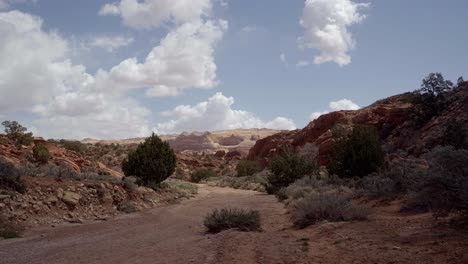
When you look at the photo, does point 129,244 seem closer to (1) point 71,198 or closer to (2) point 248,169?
(1) point 71,198

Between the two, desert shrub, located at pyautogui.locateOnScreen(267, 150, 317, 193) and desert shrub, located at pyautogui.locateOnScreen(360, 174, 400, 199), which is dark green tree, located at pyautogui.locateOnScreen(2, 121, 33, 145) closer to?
desert shrub, located at pyautogui.locateOnScreen(267, 150, 317, 193)

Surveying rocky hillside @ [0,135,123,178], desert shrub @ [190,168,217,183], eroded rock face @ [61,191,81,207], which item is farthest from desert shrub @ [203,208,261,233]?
desert shrub @ [190,168,217,183]

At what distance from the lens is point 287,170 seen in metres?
32.4

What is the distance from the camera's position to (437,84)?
4169 cm

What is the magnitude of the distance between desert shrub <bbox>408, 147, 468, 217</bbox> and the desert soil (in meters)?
0.60

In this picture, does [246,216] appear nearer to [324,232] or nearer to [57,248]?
[324,232]

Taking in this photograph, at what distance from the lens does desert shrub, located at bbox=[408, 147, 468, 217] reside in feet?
32.2

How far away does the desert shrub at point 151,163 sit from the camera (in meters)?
27.6

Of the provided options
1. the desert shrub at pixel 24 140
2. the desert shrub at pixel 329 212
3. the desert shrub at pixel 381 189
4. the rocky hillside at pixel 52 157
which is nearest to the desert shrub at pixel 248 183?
the rocky hillside at pixel 52 157

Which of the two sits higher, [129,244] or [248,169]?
[248,169]

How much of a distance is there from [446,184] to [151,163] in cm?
2041

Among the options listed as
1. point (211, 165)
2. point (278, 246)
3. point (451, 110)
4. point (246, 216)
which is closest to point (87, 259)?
point (278, 246)

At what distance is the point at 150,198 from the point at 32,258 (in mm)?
14305

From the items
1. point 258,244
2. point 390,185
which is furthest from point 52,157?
point 258,244
